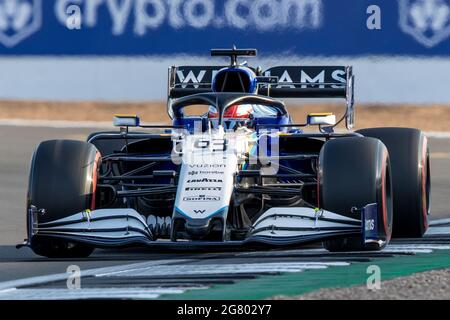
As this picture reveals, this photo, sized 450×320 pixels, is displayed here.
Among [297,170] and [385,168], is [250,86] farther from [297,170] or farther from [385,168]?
[385,168]

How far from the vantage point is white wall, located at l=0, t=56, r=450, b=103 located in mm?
22344

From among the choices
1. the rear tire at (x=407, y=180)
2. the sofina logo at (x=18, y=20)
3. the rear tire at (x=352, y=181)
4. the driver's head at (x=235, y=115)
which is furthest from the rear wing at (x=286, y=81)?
the sofina logo at (x=18, y=20)

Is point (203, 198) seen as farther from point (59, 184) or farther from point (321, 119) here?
point (321, 119)

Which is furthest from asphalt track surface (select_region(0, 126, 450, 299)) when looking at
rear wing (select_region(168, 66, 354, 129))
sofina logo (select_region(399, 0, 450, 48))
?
sofina logo (select_region(399, 0, 450, 48))

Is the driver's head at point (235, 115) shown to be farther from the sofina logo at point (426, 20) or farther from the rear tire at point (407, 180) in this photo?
the sofina logo at point (426, 20)

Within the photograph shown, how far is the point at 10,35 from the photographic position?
2370cm

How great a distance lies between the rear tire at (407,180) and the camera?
35.0 feet

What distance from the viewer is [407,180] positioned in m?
10.7

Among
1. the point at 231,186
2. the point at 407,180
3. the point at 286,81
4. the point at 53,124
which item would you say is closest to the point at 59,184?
the point at 231,186

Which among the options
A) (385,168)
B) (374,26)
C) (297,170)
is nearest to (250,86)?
(297,170)

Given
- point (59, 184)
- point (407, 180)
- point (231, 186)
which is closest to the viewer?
point (231, 186)

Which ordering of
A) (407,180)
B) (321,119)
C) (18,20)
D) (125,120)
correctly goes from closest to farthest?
(321,119), (125,120), (407,180), (18,20)

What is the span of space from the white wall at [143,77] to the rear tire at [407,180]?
10.9 meters

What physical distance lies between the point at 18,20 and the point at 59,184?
14344 millimetres
